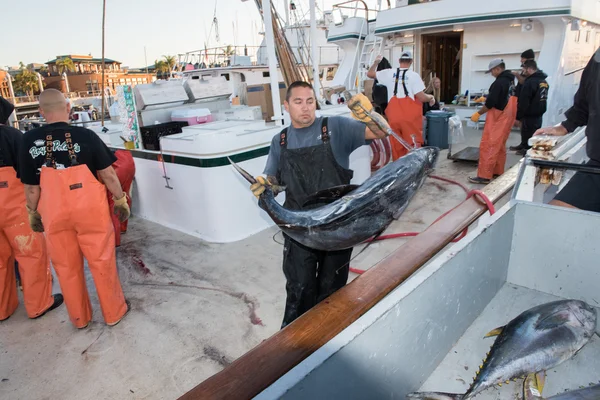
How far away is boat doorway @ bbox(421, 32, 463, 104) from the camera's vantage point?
504 inches

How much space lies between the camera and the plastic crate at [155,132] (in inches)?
199

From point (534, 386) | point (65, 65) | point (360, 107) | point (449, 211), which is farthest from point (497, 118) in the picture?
point (65, 65)

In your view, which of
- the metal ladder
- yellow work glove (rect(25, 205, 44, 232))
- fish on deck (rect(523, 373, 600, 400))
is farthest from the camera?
the metal ladder

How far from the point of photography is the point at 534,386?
160 centimetres

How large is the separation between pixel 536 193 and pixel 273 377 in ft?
7.91

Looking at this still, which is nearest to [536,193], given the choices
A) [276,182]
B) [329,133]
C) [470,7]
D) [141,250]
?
[329,133]

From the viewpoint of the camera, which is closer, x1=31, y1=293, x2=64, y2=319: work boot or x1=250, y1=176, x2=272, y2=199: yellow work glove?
x1=250, y1=176, x2=272, y2=199: yellow work glove

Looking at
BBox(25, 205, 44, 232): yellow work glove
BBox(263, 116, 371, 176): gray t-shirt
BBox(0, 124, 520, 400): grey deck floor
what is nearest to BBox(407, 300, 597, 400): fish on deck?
BBox(263, 116, 371, 176): gray t-shirt

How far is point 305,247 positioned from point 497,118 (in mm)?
4792

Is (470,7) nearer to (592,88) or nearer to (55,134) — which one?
(592,88)

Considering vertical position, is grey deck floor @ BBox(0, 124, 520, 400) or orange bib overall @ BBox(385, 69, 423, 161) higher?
orange bib overall @ BBox(385, 69, 423, 161)

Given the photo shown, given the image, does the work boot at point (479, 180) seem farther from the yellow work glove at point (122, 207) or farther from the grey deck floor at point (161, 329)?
the yellow work glove at point (122, 207)

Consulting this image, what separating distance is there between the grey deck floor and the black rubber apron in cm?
58

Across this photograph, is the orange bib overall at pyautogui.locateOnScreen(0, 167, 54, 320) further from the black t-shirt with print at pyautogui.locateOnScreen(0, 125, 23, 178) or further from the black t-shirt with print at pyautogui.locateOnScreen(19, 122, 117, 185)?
the black t-shirt with print at pyautogui.locateOnScreen(19, 122, 117, 185)
